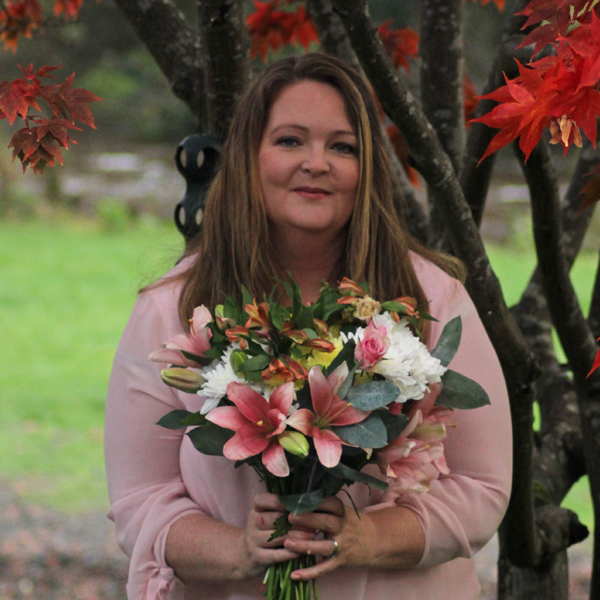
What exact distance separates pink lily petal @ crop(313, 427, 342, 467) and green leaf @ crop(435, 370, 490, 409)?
0.24 m

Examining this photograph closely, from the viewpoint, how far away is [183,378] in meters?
1.44

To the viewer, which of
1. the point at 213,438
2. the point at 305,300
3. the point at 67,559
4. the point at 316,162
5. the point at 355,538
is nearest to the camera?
the point at 213,438

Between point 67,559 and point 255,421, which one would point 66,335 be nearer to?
point 67,559

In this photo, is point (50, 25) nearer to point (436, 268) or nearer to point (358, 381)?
point (436, 268)

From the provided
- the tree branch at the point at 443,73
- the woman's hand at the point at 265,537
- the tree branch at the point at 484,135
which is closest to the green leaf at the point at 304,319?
the woman's hand at the point at 265,537

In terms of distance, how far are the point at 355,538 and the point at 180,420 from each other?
0.40 meters

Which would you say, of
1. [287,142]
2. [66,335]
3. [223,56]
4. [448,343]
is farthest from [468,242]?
[66,335]

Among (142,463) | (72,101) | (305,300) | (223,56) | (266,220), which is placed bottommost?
(142,463)

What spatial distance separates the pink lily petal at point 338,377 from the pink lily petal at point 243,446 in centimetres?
14

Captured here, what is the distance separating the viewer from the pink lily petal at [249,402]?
1344mm

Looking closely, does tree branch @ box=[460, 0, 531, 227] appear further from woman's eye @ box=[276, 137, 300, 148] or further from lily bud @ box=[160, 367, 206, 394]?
lily bud @ box=[160, 367, 206, 394]

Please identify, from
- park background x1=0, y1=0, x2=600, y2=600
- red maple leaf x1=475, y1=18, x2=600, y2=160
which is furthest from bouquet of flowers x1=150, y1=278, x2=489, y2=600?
park background x1=0, y1=0, x2=600, y2=600

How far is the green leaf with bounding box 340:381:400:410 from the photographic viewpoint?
1.32m

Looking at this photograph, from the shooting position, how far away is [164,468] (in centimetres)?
177
